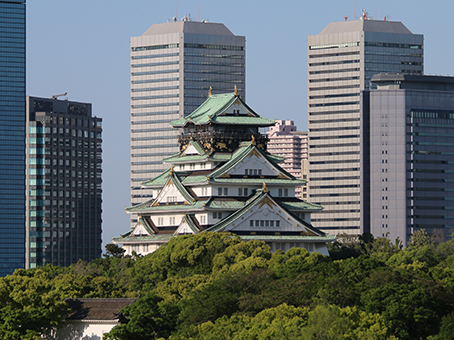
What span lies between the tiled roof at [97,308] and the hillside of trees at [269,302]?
157 centimetres

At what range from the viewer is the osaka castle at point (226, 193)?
5827 inches

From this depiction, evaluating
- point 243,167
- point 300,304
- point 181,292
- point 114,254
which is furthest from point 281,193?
point 300,304

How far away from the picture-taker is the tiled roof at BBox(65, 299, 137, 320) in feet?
345

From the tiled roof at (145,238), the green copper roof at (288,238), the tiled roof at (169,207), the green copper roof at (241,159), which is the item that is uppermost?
the green copper roof at (241,159)

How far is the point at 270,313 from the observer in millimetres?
95375

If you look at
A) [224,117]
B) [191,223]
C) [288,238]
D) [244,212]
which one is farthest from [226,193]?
[224,117]

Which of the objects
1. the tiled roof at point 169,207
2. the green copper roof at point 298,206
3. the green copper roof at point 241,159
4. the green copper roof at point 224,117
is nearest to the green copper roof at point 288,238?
the green copper roof at point 298,206

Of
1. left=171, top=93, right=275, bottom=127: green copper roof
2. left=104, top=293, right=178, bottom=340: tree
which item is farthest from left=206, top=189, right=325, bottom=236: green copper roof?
left=104, top=293, right=178, bottom=340: tree

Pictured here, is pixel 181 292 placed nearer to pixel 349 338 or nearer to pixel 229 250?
pixel 229 250

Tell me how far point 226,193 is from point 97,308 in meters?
48.6

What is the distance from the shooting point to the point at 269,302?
100750mm

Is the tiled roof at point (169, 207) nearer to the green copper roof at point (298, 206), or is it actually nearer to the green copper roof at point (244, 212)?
the green copper roof at point (244, 212)

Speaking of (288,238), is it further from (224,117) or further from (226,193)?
(224,117)

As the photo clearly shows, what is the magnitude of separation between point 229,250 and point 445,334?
4011 cm
